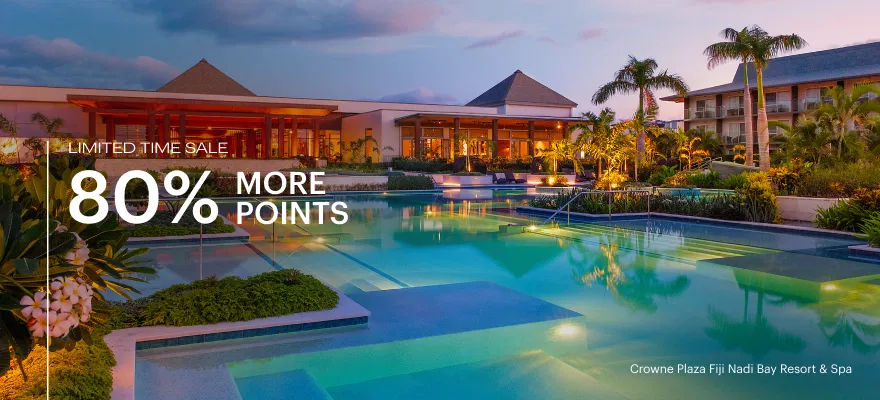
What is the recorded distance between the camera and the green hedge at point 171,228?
1218cm

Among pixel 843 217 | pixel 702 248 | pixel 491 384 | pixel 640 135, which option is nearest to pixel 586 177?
pixel 640 135

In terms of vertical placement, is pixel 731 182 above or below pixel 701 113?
below

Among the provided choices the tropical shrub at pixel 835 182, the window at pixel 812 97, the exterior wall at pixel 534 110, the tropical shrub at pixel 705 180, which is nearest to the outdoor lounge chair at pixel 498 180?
the tropical shrub at pixel 705 180

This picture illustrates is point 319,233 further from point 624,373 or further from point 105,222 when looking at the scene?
point 105,222

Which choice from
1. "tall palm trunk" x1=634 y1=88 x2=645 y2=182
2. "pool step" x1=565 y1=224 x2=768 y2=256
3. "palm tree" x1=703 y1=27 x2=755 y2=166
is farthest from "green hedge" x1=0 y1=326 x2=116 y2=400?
"palm tree" x1=703 y1=27 x2=755 y2=166

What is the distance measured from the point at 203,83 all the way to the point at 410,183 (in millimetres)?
24463

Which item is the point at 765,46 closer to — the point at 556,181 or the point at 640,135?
the point at 640,135

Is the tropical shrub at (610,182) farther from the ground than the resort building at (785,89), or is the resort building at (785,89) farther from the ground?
the resort building at (785,89)

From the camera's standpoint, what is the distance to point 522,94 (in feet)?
170

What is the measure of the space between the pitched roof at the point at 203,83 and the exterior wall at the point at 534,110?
756 inches

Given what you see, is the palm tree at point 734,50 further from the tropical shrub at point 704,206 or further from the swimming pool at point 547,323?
the swimming pool at point 547,323

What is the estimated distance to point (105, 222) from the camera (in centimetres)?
359

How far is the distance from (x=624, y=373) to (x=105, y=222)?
13.1 feet

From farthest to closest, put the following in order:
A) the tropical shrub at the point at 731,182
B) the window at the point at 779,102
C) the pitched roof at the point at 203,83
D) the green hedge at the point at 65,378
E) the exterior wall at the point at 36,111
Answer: the pitched roof at the point at 203,83 → the window at the point at 779,102 → the exterior wall at the point at 36,111 → the tropical shrub at the point at 731,182 → the green hedge at the point at 65,378
